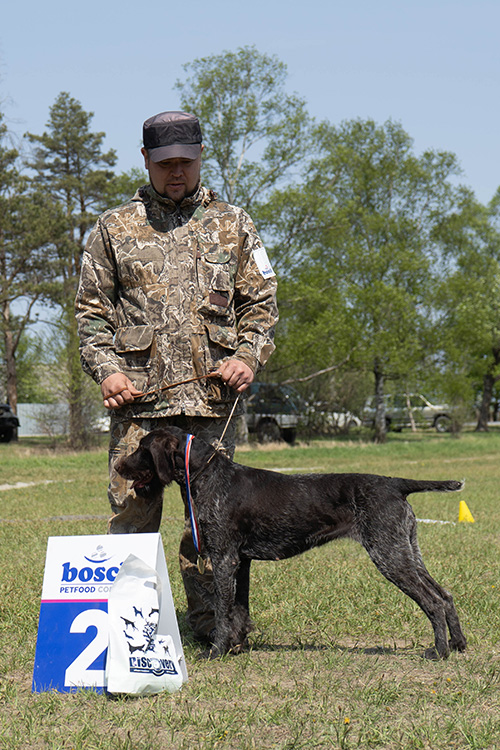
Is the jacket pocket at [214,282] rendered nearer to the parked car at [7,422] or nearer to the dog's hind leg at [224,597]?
the dog's hind leg at [224,597]

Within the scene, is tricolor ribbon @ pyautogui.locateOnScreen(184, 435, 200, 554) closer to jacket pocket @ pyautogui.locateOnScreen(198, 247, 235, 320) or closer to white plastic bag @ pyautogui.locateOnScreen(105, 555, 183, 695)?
white plastic bag @ pyautogui.locateOnScreen(105, 555, 183, 695)

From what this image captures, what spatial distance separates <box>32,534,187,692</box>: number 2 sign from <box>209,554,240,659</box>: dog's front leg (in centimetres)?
50

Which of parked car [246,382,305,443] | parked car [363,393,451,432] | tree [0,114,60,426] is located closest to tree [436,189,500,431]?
parked car [363,393,451,432]

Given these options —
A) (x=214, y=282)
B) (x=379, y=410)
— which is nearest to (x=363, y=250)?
(x=379, y=410)

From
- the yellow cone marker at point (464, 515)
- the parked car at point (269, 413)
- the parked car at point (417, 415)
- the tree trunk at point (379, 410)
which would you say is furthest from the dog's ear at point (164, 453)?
the parked car at point (417, 415)

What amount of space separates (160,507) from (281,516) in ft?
2.38

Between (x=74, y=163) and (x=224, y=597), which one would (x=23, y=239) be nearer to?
(x=74, y=163)

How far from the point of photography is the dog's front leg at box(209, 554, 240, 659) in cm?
390

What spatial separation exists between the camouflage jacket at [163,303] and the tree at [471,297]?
92.5ft

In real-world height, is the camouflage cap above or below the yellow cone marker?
above

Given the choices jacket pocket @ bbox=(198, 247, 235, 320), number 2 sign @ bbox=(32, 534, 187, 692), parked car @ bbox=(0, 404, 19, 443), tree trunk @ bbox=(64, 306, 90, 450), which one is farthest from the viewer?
parked car @ bbox=(0, 404, 19, 443)

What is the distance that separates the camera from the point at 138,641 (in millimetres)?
3289

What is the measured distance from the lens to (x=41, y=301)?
28.1 m

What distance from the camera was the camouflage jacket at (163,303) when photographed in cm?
404
